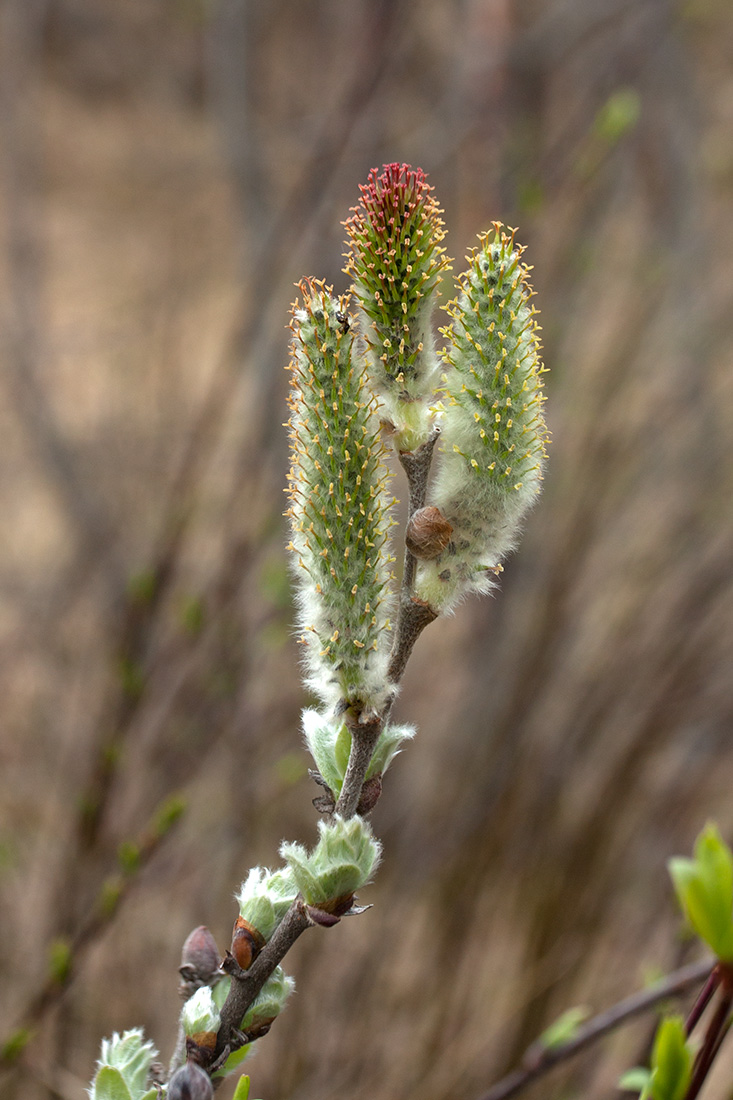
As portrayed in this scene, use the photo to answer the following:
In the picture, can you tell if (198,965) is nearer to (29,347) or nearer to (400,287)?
(400,287)

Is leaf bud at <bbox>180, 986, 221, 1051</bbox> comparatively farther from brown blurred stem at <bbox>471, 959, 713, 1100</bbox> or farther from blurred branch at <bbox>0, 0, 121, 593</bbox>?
blurred branch at <bbox>0, 0, 121, 593</bbox>

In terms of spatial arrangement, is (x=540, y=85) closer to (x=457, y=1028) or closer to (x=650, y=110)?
(x=650, y=110)

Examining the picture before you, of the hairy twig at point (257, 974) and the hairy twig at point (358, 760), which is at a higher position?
the hairy twig at point (358, 760)

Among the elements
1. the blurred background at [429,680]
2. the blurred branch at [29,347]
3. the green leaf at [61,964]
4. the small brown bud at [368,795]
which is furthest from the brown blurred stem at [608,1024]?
the blurred branch at [29,347]

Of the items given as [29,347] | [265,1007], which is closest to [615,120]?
[265,1007]

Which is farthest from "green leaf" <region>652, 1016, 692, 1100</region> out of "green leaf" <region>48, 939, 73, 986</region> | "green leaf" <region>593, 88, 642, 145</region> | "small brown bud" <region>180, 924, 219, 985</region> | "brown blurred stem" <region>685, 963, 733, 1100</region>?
"green leaf" <region>593, 88, 642, 145</region>

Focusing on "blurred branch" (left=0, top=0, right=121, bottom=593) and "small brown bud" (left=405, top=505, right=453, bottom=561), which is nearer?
"small brown bud" (left=405, top=505, right=453, bottom=561)

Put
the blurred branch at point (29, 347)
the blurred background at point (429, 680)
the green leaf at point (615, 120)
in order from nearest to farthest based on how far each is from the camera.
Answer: the green leaf at point (615, 120), the blurred background at point (429, 680), the blurred branch at point (29, 347)

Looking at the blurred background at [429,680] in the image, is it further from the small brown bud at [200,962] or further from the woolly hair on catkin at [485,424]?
the woolly hair on catkin at [485,424]
